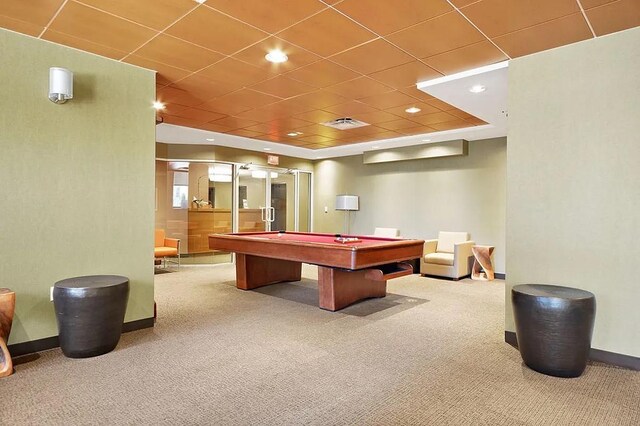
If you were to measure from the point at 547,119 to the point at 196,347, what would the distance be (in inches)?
146

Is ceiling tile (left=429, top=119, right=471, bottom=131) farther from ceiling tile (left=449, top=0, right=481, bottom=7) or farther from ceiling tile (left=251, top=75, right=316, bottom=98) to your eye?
ceiling tile (left=449, top=0, right=481, bottom=7)

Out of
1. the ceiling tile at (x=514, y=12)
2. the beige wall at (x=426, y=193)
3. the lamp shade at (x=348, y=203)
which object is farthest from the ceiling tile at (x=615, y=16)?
the lamp shade at (x=348, y=203)

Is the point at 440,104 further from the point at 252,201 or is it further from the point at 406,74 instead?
the point at 252,201

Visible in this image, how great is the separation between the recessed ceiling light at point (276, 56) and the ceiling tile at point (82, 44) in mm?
1348

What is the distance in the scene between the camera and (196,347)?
334cm

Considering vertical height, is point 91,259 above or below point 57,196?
below

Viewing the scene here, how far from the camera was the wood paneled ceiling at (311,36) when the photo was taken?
109 inches

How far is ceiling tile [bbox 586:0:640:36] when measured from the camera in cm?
265

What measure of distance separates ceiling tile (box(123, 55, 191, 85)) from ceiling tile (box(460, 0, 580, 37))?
2876 millimetres

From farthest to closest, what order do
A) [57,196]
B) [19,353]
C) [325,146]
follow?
[325,146], [57,196], [19,353]

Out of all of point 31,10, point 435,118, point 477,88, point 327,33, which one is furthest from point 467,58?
point 31,10

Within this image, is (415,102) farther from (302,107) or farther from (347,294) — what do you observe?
(347,294)

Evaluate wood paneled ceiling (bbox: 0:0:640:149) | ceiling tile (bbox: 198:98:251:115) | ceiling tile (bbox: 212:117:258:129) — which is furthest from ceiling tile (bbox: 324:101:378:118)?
ceiling tile (bbox: 212:117:258:129)

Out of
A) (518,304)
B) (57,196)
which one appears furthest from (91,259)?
(518,304)
